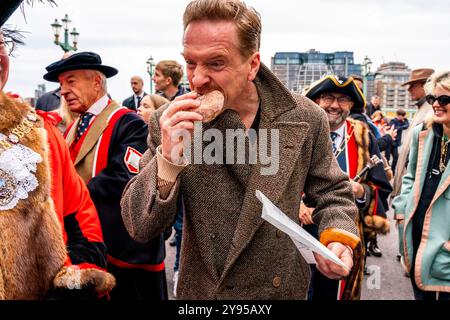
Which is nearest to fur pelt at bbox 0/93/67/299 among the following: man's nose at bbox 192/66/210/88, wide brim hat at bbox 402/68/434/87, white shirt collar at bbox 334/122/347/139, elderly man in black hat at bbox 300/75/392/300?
man's nose at bbox 192/66/210/88

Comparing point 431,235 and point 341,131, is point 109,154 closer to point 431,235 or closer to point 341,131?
point 341,131

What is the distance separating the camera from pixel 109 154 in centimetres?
300

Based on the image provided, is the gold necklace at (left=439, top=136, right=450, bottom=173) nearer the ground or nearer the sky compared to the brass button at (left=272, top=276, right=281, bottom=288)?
nearer the sky

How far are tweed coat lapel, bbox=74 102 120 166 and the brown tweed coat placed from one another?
51.6 inches

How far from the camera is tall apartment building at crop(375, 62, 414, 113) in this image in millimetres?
30575

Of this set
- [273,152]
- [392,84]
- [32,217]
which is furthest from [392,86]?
[32,217]

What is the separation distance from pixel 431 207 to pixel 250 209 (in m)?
1.78

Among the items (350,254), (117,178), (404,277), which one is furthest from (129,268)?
(404,277)

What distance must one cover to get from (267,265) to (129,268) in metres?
1.63

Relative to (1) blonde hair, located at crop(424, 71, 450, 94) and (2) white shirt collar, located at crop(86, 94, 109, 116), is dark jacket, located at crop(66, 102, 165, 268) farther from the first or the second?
(1) blonde hair, located at crop(424, 71, 450, 94)

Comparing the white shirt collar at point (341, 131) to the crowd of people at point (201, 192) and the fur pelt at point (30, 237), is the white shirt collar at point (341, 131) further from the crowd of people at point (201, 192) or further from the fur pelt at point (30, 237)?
the fur pelt at point (30, 237)

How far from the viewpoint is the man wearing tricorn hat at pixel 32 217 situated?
1453 mm
